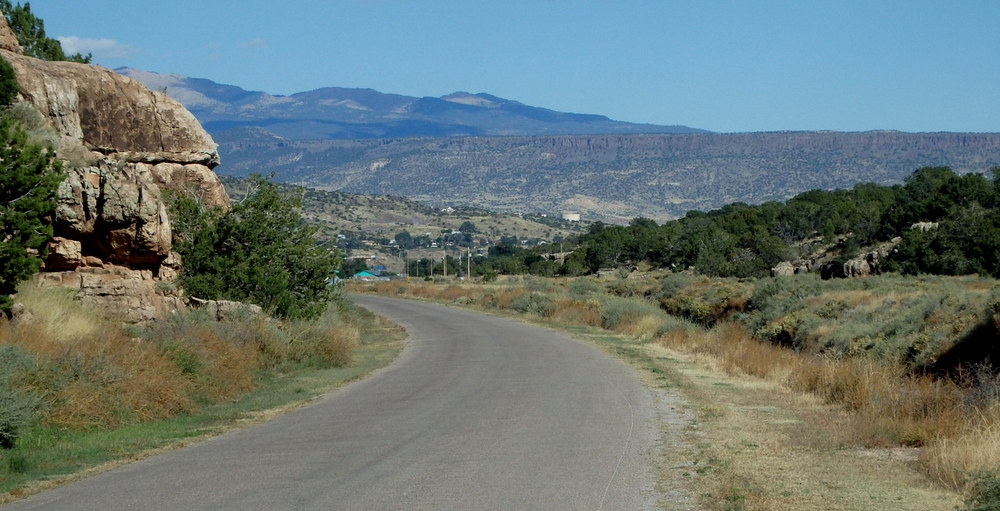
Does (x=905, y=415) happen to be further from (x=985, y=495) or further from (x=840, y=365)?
(x=985, y=495)

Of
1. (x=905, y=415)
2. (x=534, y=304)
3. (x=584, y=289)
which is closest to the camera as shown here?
(x=905, y=415)

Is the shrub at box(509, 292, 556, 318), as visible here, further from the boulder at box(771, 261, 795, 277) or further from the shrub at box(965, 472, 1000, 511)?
the shrub at box(965, 472, 1000, 511)

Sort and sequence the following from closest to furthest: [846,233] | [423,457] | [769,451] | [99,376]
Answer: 1. [423,457]
2. [769,451]
3. [99,376]
4. [846,233]

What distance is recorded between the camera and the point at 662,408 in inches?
615

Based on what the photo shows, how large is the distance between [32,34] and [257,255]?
24.4 m

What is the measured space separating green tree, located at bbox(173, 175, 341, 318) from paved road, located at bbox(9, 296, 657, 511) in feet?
19.8

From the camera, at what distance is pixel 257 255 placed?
24.6 meters

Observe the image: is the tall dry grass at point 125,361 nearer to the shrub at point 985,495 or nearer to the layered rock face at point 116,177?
the layered rock face at point 116,177

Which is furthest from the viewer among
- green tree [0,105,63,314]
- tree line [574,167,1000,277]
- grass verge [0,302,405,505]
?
tree line [574,167,1000,277]

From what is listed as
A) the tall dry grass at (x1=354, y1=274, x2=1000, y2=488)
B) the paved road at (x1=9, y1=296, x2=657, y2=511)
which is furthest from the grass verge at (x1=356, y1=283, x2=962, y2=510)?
the paved road at (x1=9, y1=296, x2=657, y2=511)

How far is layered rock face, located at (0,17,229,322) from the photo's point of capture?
761 inches

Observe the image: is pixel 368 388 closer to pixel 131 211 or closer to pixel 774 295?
pixel 131 211

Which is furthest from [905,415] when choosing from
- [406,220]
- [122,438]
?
[406,220]

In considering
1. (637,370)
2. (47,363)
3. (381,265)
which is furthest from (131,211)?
(381,265)
